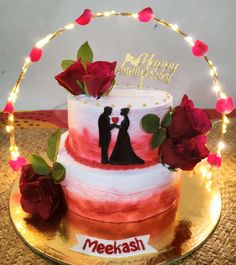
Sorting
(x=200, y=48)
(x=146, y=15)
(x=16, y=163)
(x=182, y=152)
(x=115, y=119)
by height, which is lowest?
(x=16, y=163)

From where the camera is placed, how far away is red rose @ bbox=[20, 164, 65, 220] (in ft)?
3.47

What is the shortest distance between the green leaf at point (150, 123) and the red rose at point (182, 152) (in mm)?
50

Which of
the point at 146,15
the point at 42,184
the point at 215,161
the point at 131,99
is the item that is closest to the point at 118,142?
the point at 131,99

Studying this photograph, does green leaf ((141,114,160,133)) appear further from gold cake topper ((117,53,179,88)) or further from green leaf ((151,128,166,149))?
gold cake topper ((117,53,179,88))

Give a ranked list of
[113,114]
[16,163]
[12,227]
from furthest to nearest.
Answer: [16,163], [12,227], [113,114]

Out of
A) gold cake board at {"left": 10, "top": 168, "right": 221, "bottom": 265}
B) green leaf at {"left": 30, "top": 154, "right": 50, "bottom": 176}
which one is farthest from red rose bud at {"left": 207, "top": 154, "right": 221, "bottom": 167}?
green leaf at {"left": 30, "top": 154, "right": 50, "bottom": 176}

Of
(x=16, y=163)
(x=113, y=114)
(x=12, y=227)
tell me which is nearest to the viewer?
(x=113, y=114)

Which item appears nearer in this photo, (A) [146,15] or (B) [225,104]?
(A) [146,15]

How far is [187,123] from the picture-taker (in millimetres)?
1000

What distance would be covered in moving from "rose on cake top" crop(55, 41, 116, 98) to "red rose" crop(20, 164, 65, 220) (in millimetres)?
262

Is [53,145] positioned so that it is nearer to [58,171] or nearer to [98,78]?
[58,171]

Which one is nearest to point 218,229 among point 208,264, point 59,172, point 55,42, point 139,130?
point 208,264

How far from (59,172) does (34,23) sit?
105 centimetres

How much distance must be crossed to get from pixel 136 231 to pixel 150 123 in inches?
11.8
